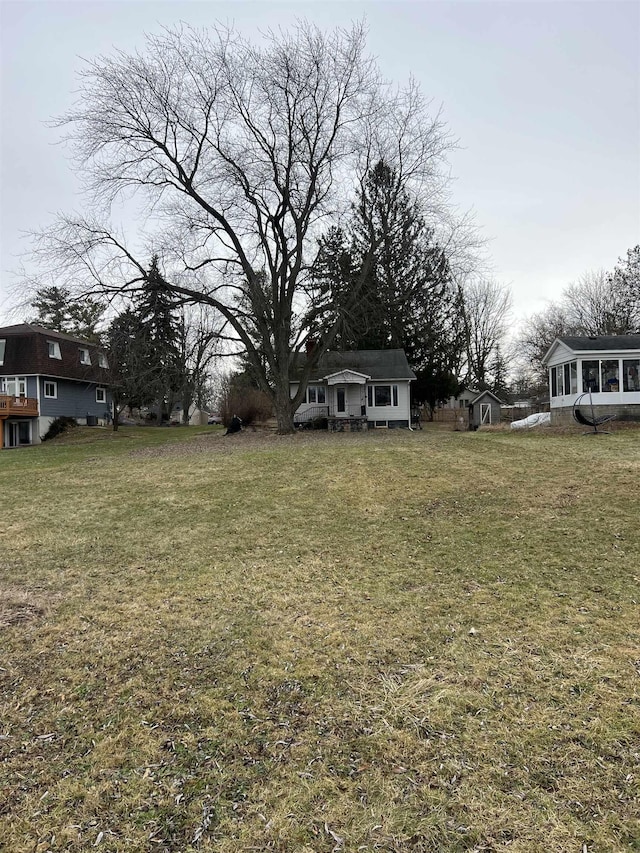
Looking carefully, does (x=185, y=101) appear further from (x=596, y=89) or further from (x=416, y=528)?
(x=416, y=528)

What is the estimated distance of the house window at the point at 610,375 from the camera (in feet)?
60.6

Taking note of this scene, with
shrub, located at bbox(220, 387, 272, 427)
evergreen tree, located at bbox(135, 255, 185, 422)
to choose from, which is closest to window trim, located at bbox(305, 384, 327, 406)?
shrub, located at bbox(220, 387, 272, 427)

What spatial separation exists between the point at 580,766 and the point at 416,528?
4058 mm

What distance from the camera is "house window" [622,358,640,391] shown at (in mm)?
18391

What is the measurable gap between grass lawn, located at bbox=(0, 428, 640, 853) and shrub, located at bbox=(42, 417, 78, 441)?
2115 centimetres

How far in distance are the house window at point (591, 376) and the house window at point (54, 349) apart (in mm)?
28455

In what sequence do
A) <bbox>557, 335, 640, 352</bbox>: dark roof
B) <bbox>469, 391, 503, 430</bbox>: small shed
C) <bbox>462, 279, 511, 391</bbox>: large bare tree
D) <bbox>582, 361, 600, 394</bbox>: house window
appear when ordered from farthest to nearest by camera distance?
<bbox>462, 279, 511, 391</bbox>: large bare tree < <bbox>469, 391, 503, 430</bbox>: small shed < <bbox>582, 361, 600, 394</bbox>: house window < <bbox>557, 335, 640, 352</bbox>: dark roof

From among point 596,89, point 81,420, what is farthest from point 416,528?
point 81,420

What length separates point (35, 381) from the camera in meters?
25.2

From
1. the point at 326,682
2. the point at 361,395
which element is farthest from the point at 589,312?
the point at 326,682

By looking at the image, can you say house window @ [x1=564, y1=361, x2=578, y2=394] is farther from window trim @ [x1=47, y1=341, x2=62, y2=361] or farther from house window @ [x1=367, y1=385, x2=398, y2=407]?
window trim @ [x1=47, y1=341, x2=62, y2=361]

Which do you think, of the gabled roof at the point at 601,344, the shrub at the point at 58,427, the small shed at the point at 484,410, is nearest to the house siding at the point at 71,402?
the shrub at the point at 58,427

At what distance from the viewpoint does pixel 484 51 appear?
39.2ft

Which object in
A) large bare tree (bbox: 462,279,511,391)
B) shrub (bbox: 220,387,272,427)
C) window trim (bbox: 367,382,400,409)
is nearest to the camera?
window trim (bbox: 367,382,400,409)
